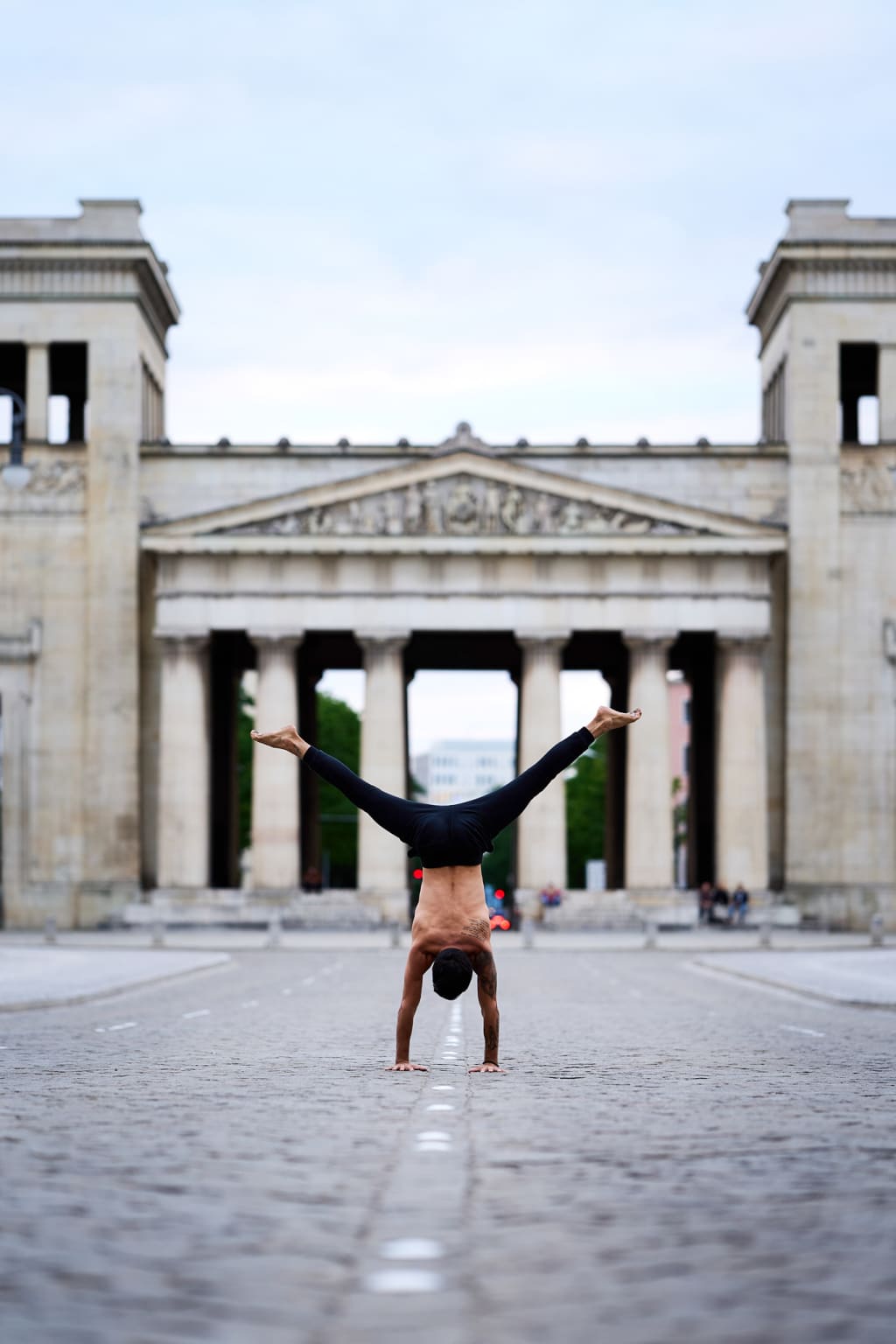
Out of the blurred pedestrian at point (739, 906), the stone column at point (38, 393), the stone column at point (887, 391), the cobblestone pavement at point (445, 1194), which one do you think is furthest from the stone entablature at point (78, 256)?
the cobblestone pavement at point (445, 1194)

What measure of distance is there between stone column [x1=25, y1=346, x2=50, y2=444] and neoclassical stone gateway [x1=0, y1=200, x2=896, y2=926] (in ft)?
0.31

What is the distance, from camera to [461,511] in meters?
79.3

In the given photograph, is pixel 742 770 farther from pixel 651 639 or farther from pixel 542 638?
pixel 542 638

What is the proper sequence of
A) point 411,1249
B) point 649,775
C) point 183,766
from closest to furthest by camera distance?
point 411,1249 < point 183,766 < point 649,775

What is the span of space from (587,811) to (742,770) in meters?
65.9

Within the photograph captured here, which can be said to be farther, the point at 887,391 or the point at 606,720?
the point at 887,391

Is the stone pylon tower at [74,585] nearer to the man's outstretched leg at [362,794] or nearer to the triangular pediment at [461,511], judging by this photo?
the triangular pediment at [461,511]

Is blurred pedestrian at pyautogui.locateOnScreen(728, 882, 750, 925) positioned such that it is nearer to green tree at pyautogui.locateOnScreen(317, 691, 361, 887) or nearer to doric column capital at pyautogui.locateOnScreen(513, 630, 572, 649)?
doric column capital at pyautogui.locateOnScreen(513, 630, 572, 649)

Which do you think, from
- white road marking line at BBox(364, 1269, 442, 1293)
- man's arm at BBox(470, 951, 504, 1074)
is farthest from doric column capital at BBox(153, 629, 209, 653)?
white road marking line at BBox(364, 1269, 442, 1293)

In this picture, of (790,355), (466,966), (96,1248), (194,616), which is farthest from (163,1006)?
(790,355)

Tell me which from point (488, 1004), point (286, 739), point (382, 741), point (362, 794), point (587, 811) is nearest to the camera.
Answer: point (362, 794)

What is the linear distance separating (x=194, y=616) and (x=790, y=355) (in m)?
23.7

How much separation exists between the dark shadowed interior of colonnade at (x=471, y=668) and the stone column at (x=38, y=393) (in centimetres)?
1101

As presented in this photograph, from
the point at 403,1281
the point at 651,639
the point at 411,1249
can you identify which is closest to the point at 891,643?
the point at 651,639
